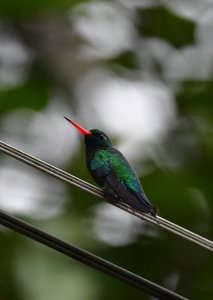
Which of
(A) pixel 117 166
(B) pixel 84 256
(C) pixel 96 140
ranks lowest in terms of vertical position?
(B) pixel 84 256

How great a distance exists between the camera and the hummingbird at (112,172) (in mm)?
5254

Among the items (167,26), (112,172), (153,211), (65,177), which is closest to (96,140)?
(112,172)

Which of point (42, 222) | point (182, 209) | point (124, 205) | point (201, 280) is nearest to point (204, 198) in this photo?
point (182, 209)

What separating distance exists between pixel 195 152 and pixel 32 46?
248 centimetres

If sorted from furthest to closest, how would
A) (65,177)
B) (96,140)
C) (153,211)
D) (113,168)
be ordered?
(96,140) < (113,168) < (153,211) < (65,177)

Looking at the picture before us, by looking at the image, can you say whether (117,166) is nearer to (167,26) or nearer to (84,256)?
(84,256)

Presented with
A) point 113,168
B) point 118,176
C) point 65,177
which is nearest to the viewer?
point 65,177

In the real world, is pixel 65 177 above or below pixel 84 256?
above

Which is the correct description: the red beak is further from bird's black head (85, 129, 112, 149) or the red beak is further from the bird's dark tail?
the bird's dark tail

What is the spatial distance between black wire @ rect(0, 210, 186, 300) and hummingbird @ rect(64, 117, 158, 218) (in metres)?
0.94

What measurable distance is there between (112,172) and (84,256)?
5.91 feet

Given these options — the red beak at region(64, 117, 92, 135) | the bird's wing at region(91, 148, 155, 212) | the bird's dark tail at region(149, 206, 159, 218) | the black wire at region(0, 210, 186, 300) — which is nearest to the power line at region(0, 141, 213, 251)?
the bird's dark tail at region(149, 206, 159, 218)

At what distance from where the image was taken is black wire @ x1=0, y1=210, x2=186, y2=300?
3955 mm

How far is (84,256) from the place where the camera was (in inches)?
157
